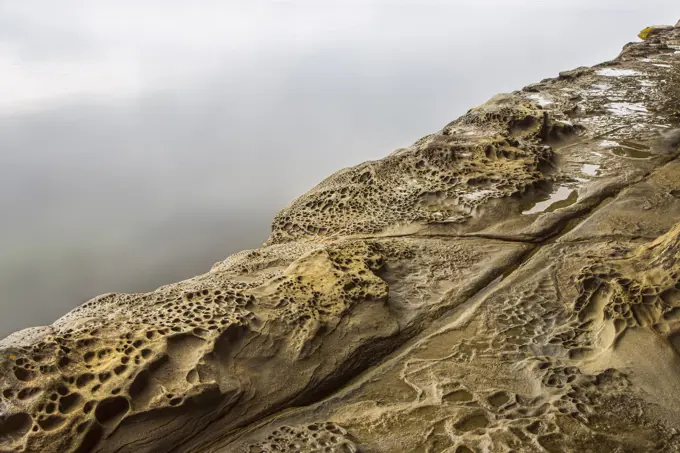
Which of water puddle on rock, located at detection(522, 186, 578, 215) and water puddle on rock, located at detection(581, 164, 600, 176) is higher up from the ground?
water puddle on rock, located at detection(581, 164, 600, 176)

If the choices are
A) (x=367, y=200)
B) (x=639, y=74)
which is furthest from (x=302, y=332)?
(x=639, y=74)

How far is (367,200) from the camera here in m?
4.16

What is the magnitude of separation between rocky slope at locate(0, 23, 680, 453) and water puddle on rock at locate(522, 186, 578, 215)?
18 millimetres

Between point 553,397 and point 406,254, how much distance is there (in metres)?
1.40

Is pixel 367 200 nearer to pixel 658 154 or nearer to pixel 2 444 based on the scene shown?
pixel 658 154

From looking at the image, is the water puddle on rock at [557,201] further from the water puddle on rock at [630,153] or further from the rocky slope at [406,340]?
the water puddle on rock at [630,153]

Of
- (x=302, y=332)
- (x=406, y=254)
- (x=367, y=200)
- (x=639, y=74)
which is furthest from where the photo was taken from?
(x=639, y=74)

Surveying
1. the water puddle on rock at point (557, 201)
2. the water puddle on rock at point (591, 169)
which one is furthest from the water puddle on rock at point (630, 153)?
the water puddle on rock at point (557, 201)

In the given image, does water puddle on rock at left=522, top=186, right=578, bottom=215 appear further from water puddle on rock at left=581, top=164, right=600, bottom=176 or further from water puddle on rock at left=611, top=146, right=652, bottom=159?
water puddle on rock at left=611, top=146, right=652, bottom=159

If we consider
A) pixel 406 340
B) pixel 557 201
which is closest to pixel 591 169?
pixel 557 201

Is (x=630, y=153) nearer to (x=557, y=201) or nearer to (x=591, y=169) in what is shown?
(x=591, y=169)

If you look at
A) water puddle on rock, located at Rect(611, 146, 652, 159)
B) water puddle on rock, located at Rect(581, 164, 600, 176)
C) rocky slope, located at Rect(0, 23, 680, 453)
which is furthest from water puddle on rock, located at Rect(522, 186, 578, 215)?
water puddle on rock, located at Rect(611, 146, 652, 159)

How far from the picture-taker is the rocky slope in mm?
1932

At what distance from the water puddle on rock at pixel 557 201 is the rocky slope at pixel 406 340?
0.02 meters
